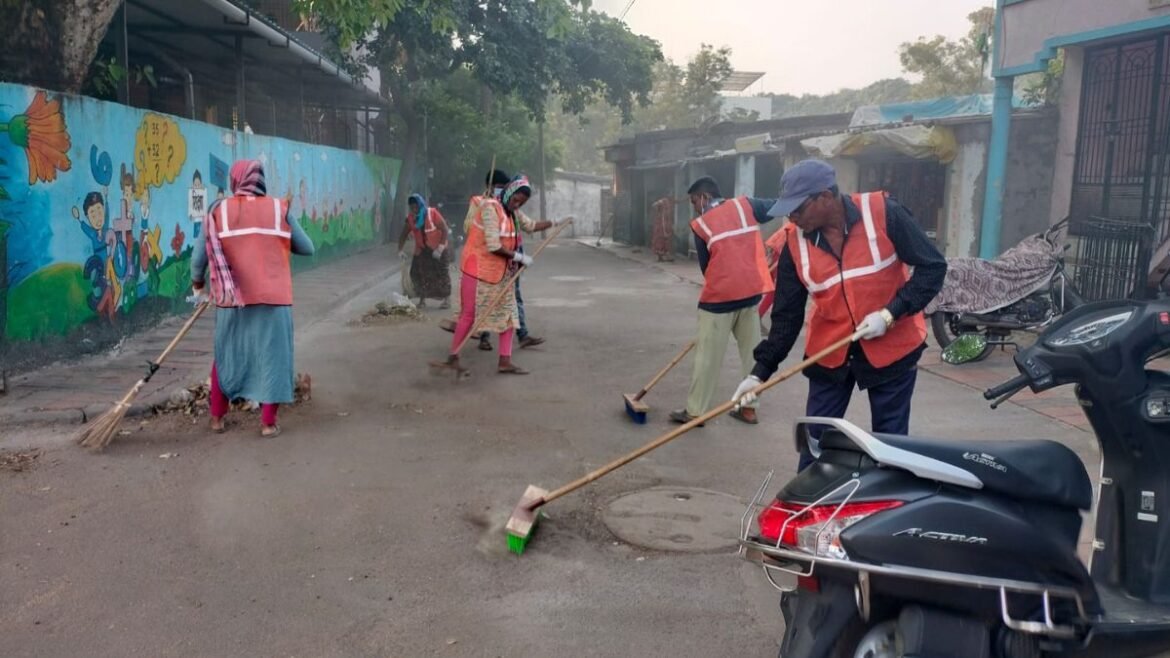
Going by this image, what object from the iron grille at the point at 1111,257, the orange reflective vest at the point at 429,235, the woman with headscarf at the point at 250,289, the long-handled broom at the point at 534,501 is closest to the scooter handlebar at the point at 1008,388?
the long-handled broom at the point at 534,501

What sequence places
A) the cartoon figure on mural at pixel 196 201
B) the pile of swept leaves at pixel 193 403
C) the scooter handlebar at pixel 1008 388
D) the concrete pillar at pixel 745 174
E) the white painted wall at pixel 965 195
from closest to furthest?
the scooter handlebar at pixel 1008 388 < the pile of swept leaves at pixel 193 403 < the cartoon figure on mural at pixel 196 201 < the white painted wall at pixel 965 195 < the concrete pillar at pixel 745 174

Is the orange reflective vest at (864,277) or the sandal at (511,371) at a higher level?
the orange reflective vest at (864,277)

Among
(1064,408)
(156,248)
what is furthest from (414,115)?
(1064,408)

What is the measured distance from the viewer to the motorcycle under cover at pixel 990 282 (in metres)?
8.47

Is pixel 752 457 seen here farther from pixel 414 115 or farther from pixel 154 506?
pixel 414 115

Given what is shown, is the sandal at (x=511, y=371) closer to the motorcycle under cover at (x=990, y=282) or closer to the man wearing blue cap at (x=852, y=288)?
the motorcycle under cover at (x=990, y=282)

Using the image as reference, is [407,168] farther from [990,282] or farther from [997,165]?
[990,282]

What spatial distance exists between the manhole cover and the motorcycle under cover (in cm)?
453

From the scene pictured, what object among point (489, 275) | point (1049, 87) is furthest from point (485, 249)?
point (1049, 87)

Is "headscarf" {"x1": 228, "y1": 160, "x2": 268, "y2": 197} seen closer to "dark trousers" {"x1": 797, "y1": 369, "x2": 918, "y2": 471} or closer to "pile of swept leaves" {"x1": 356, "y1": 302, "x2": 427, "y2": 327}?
"dark trousers" {"x1": 797, "y1": 369, "x2": 918, "y2": 471}

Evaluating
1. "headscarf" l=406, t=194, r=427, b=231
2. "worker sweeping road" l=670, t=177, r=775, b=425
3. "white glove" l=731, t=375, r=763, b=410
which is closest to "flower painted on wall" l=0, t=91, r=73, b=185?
"headscarf" l=406, t=194, r=427, b=231

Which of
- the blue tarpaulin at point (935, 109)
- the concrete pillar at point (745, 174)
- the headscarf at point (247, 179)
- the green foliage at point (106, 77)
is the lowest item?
the headscarf at point (247, 179)

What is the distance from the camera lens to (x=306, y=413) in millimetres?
6500

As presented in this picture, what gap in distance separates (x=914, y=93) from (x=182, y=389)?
973 inches
